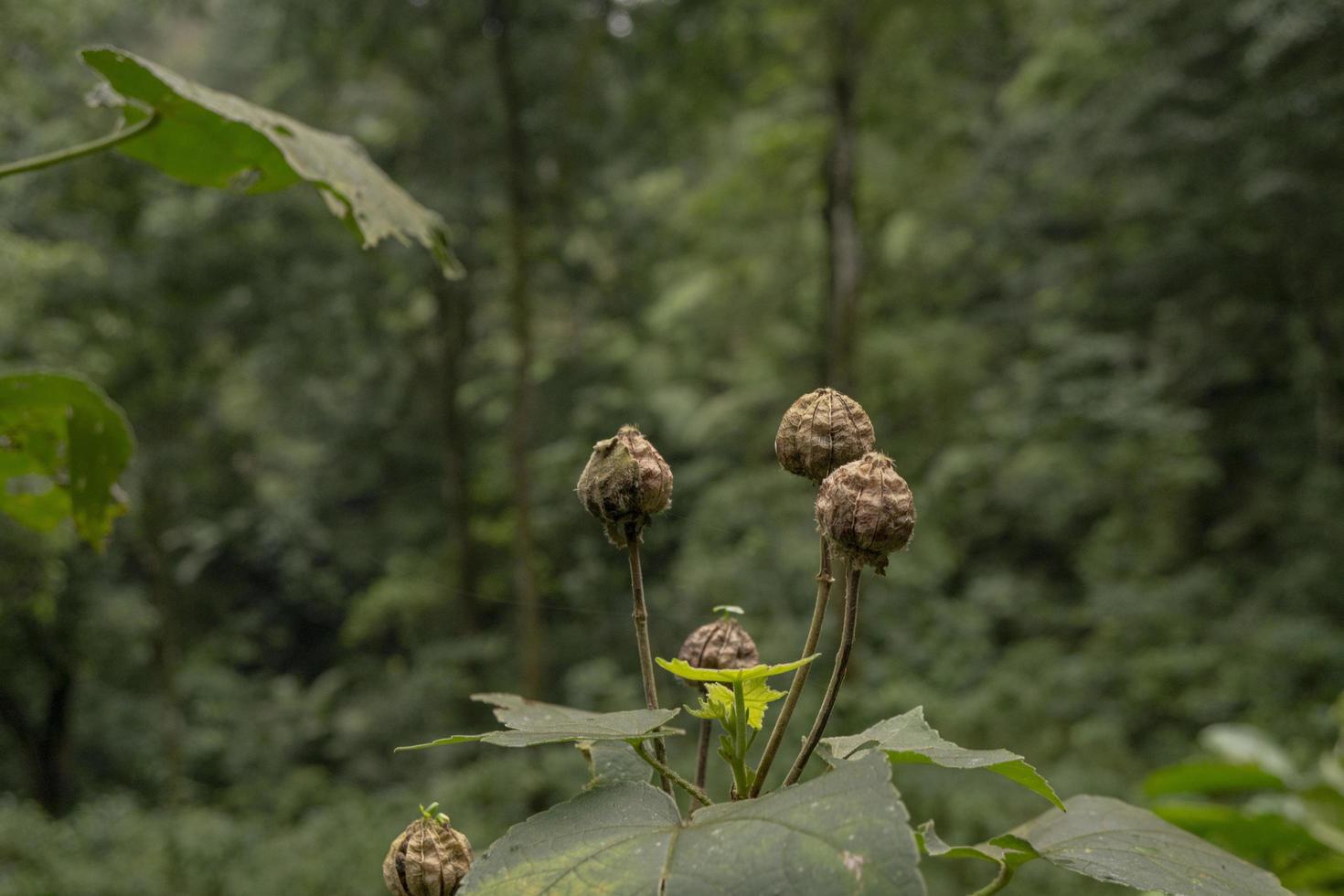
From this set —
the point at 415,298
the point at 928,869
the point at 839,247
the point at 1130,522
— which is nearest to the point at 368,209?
the point at 928,869

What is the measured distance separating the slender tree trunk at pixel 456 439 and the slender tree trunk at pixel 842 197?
4.37 meters

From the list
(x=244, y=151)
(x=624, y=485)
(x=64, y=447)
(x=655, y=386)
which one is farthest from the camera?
(x=655, y=386)

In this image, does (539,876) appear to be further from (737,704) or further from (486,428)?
(486,428)

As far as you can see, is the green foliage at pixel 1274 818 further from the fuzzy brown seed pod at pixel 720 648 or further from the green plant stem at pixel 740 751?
the green plant stem at pixel 740 751

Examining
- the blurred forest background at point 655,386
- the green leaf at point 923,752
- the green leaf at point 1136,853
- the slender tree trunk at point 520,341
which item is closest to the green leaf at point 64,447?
the green leaf at point 923,752

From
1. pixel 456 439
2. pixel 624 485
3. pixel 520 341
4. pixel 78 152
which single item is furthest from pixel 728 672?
pixel 456 439

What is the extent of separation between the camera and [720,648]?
2.38 ft

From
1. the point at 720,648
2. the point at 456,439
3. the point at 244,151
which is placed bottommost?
the point at 456,439

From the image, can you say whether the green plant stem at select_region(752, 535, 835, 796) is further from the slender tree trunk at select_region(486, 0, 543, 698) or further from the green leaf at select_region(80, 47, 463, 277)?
the slender tree trunk at select_region(486, 0, 543, 698)

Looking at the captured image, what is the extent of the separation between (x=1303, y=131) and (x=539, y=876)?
307 inches

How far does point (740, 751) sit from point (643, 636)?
0.09 m

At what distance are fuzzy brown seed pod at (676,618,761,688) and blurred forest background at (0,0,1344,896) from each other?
4.12 metres

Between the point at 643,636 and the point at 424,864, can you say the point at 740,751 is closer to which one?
the point at 643,636

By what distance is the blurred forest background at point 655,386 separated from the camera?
21.4 feet
